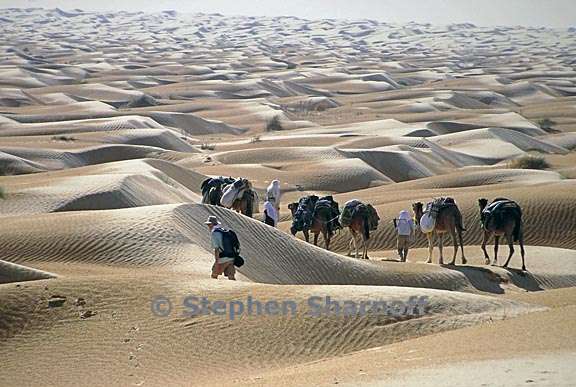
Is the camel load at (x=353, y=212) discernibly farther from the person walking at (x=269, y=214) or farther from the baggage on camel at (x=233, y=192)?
the baggage on camel at (x=233, y=192)

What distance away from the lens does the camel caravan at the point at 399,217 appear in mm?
19438

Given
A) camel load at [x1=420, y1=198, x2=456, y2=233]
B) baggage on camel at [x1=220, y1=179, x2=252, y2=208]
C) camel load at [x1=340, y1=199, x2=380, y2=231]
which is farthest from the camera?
baggage on camel at [x1=220, y1=179, x2=252, y2=208]

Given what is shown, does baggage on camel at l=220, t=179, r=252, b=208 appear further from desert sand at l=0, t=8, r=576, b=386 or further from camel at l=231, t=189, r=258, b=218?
desert sand at l=0, t=8, r=576, b=386

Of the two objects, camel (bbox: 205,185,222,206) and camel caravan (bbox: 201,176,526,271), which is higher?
camel caravan (bbox: 201,176,526,271)

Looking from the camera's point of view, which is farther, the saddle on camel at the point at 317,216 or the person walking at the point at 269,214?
the person walking at the point at 269,214

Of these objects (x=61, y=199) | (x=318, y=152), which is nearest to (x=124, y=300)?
(x=61, y=199)

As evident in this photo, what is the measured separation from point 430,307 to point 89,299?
437cm

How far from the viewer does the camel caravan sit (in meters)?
19.4

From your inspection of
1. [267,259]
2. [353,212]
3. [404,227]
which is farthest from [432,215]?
[267,259]

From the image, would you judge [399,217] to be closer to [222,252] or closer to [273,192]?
[273,192]

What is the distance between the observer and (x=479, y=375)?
8.14m

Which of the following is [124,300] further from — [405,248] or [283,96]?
[283,96]

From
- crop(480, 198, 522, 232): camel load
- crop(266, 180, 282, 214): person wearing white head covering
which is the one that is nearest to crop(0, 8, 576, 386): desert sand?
crop(480, 198, 522, 232): camel load

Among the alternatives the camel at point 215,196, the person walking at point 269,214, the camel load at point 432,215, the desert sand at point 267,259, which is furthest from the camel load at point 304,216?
the camel load at point 432,215
